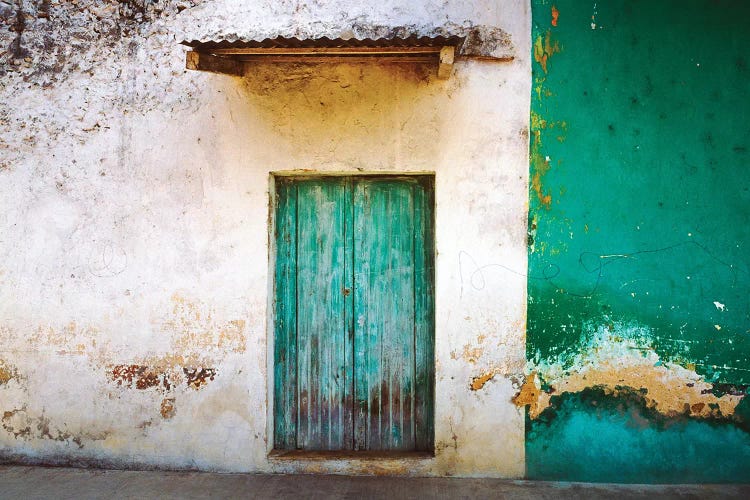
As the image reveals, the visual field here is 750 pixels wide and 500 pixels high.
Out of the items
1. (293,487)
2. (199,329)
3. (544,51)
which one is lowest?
(293,487)

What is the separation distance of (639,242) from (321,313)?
7.82ft

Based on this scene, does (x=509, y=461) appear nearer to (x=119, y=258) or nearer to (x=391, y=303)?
(x=391, y=303)

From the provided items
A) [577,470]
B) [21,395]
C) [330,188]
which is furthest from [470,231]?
[21,395]

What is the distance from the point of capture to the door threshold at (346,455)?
14.7 ft

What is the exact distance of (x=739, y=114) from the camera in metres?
4.32

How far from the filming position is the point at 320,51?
4125 mm

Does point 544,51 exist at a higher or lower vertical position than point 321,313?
higher

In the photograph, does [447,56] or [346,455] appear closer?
[447,56]

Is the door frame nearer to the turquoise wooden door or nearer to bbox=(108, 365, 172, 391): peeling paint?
the turquoise wooden door

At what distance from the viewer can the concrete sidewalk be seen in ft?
13.5

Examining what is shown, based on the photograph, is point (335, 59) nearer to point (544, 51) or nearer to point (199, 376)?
point (544, 51)

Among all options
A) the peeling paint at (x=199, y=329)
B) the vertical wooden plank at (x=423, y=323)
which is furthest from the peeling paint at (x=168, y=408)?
the vertical wooden plank at (x=423, y=323)

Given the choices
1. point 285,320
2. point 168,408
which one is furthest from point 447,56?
point 168,408

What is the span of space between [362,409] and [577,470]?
1613 mm
